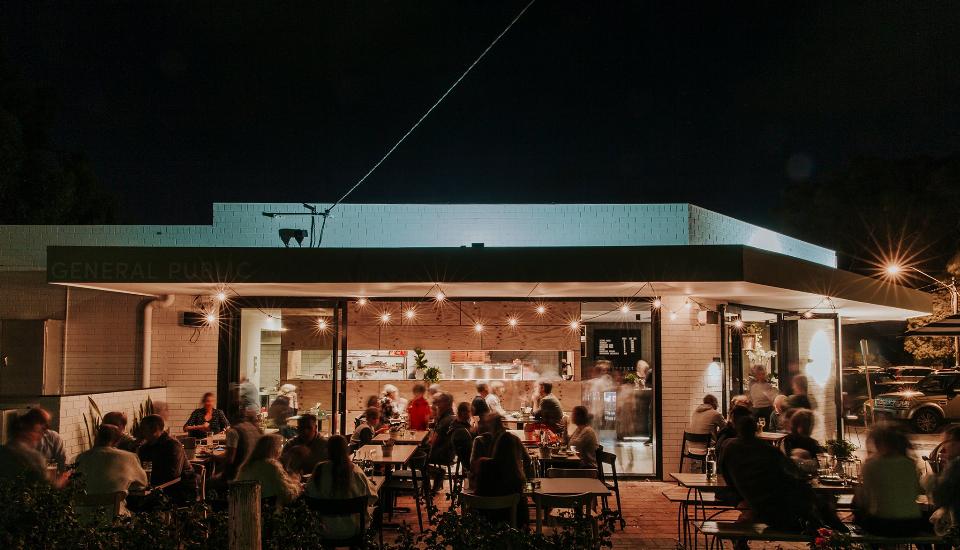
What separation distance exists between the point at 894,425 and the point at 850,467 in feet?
5.88

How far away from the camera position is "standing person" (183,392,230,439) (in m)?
11.0

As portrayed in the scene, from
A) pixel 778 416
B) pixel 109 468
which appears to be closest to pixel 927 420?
pixel 778 416

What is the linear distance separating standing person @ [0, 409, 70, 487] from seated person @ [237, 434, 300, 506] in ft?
4.71

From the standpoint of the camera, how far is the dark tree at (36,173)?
2400 cm

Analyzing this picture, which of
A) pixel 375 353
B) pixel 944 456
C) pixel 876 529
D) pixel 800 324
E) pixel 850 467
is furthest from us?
pixel 375 353

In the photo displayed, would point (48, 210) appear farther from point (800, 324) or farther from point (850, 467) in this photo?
point (850, 467)

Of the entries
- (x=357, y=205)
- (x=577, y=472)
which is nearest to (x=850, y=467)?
(x=577, y=472)

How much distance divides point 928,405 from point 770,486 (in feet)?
50.6

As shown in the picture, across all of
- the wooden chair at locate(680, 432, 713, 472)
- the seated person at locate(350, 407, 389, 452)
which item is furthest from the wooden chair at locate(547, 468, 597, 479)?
the seated person at locate(350, 407, 389, 452)

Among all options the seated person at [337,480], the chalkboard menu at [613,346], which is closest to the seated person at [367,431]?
the seated person at [337,480]

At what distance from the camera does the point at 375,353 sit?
50.9 ft

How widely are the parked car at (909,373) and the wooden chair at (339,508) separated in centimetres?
2307

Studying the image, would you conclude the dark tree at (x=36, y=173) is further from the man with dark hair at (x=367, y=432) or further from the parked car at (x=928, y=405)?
the parked car at (x=928, y=405)

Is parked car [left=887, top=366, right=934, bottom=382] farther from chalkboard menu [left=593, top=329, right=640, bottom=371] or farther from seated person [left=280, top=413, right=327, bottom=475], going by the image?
seated person [left=280, top=413, right=327, bottom=475]
